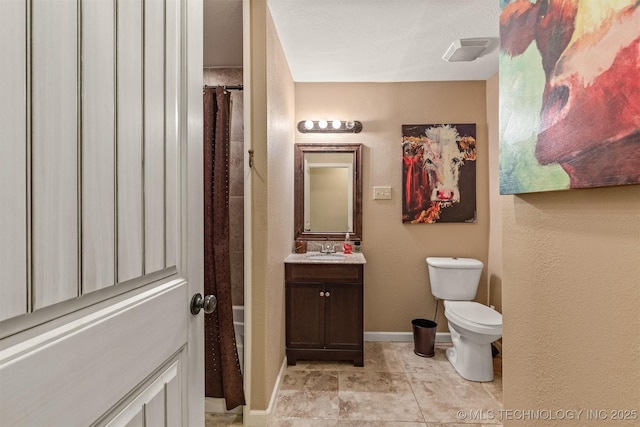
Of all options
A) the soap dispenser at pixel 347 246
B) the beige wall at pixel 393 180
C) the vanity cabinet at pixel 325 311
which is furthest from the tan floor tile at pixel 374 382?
the soap dispenser at pixel 347 246

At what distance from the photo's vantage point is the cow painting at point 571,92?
72 cm

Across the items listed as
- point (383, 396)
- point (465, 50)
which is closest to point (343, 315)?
point (383, 396)

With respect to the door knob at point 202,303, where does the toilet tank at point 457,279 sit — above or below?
below

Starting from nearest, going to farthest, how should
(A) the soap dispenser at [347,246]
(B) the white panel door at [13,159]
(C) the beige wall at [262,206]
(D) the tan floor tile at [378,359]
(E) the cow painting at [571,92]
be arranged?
1. (B) the white panel door at [13,159]
2. (E) the cow painting at [571,92]
3. (C) the beige wall at [262,206]
4. (D) the tan floor tile at [378,359]
5. (A) the soap dispenser at [347,246]

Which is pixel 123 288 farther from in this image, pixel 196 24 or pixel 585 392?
pixel 585 392

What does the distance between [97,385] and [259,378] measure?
1.41 meters

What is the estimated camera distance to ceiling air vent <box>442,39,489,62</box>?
2271mm

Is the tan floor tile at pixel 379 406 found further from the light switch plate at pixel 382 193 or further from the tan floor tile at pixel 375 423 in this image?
the light switch plate at pixel 382 193

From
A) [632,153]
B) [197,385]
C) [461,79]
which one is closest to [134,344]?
[197,385]

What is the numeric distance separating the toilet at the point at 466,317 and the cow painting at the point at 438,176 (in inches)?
17.4

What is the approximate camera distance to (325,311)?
2541 mm

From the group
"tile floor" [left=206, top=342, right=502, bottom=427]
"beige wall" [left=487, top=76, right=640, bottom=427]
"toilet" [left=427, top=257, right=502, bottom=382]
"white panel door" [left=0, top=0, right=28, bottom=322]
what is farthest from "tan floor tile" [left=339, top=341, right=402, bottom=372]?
"white panel door" [left=0, top=0, right=28, bottom=322]

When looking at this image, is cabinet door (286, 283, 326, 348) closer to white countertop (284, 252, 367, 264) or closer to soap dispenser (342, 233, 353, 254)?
white countertop (284, 252, 367, 264)

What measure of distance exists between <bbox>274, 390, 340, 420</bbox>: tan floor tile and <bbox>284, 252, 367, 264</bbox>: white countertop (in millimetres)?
895
